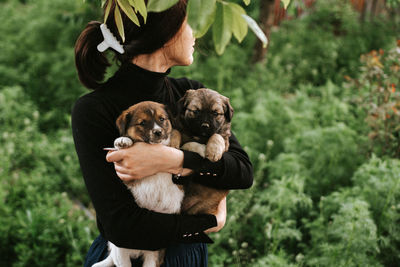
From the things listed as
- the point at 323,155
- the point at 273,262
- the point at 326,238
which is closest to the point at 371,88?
the point at 323,155

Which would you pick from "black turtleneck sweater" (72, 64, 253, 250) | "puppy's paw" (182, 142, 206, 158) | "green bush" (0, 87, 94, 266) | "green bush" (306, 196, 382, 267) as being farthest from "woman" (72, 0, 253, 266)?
"green bush" (0, 87, 94, 266)

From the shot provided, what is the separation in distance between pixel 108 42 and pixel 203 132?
A: 0.84m

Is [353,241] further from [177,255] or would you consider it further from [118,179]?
[118,179]

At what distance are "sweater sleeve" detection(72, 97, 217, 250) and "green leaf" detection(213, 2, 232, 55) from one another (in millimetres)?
1116

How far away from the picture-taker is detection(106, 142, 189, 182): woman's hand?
6.59ft

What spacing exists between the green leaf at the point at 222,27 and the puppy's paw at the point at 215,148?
1214 millimetres

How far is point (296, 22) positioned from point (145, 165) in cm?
1030

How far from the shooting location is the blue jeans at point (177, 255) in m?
2.31

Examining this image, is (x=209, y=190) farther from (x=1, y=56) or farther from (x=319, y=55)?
(x=1, y=56)

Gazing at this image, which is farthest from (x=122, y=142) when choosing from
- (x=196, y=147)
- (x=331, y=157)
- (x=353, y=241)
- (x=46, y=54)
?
(x=46, y=54)

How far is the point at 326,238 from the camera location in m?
4.14

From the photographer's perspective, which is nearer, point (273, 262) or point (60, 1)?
point (273, 262)

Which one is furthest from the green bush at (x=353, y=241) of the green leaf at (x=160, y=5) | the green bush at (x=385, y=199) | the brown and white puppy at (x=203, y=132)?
the green leaf at (x=160, y=5)

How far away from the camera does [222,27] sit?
1.10 meters
